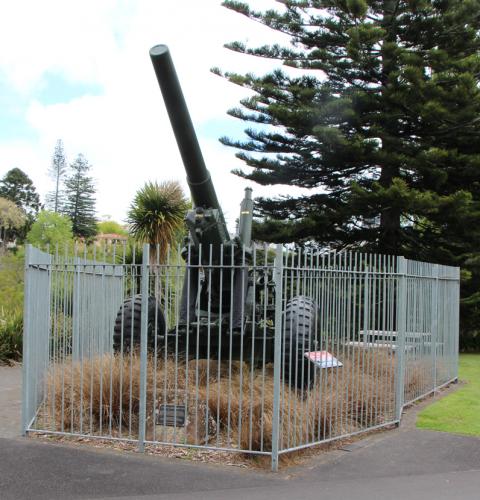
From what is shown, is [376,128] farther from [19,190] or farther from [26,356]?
[19,190]

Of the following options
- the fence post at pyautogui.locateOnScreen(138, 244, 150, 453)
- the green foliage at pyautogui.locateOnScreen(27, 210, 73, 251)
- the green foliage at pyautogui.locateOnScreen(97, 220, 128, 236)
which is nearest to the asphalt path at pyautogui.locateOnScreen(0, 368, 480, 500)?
the fence post at pyautogui.locateOnScreen(138, 244, 150, 453)

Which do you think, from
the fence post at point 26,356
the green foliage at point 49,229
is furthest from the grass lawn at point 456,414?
the green foliage at point 49,229

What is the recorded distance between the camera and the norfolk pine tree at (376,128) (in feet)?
53.8

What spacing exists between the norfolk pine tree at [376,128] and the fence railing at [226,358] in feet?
30.2

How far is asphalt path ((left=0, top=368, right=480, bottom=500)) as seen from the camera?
4.87 metres

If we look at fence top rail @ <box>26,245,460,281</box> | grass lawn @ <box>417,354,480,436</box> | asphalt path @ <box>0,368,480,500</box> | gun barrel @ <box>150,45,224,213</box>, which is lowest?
grass lawn @ <box>417,354,480,436</box>

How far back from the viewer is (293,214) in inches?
775

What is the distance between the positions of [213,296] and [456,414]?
3414 millimetres

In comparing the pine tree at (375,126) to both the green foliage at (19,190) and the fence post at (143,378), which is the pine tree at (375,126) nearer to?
the fence post at (143,378)

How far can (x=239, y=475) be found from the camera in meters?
5.33

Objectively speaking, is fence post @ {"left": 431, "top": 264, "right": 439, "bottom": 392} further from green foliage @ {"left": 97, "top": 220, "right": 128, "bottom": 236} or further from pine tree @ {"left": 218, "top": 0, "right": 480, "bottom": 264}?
green foliage @ {"left": 97, "top": 220, "right": 128, "bottom": 236}

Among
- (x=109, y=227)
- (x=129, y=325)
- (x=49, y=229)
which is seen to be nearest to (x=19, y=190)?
(x=109, y=227)

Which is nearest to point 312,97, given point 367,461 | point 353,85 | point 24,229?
point 353,85

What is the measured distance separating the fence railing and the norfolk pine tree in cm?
922
